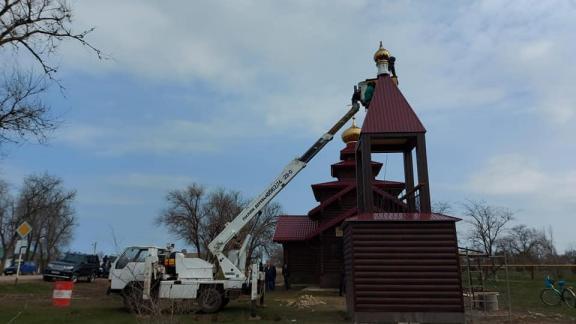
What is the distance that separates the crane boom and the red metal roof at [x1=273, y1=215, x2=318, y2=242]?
12.1 m

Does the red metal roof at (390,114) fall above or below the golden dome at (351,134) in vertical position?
below

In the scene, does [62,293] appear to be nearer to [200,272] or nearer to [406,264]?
[200,272]

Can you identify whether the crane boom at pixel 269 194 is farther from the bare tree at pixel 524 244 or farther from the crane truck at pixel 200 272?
the bare tree at pixel 524 244

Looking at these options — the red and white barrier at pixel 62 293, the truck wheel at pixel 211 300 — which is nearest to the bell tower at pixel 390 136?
the truck wheel at pixel 211 300

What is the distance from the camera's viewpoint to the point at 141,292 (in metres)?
13.7

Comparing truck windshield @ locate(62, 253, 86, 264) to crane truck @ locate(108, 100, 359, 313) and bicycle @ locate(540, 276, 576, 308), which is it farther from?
bicycle @ locate(540, 276, 576, 308)

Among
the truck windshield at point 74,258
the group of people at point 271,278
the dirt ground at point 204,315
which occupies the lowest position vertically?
the dirt ground at point 204,315

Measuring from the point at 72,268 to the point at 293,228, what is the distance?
13.0 meters

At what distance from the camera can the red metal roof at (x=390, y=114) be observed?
1302cm

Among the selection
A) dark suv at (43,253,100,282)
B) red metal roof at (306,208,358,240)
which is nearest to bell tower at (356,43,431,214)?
red metal roof at (306,208,358,240)

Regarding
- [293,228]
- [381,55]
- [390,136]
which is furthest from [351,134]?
[390,136]

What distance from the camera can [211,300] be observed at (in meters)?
14.8

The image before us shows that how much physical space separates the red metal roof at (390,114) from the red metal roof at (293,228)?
1507 centimetres

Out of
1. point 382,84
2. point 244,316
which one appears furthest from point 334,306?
point 382,84
